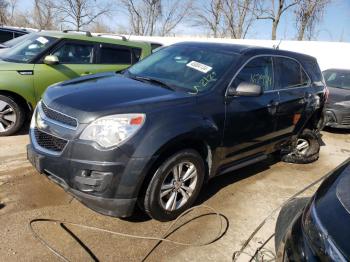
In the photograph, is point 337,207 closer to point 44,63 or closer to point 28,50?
point 44,63

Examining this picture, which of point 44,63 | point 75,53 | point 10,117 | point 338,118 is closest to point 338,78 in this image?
point 338,118

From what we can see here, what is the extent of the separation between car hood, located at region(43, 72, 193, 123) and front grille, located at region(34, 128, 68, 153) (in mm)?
255

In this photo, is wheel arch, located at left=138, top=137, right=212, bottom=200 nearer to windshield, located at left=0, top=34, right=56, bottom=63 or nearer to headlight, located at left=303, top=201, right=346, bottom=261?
headlight, located at left=303, top=201, right=346, bottom=261

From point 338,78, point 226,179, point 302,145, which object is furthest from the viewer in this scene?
point 338,78

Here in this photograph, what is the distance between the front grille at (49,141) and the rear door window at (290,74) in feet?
9.53

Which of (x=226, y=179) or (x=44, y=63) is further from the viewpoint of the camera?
(x=44, y=63)

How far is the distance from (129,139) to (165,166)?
475mm

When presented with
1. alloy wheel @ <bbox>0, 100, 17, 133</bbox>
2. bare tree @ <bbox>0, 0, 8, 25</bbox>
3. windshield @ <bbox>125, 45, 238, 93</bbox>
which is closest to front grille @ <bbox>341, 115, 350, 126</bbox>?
windshield @ <bbox>125, 45, 238, 93</bbox>

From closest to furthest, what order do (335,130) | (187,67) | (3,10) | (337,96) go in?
(187,67) → (337,96) → (335,130) → (3,10)

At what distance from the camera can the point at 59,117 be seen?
3.25m

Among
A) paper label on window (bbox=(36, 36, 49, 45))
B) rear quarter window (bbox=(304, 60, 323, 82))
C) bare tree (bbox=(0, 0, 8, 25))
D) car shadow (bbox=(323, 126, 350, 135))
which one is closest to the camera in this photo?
rear quarter window (bbox=(304, 60, 323, 82))

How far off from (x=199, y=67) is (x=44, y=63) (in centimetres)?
315

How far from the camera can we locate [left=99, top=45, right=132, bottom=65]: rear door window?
6754 millimetres

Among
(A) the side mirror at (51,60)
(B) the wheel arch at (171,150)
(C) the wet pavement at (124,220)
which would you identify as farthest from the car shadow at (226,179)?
(A) the side mirror at (51,60)
